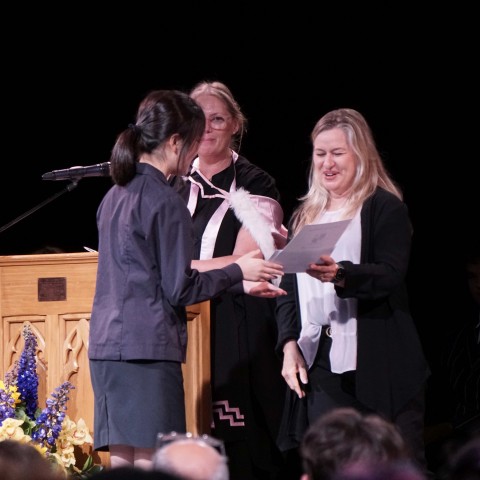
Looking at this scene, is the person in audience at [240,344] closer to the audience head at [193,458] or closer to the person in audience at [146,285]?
the person in audience at [146,285]

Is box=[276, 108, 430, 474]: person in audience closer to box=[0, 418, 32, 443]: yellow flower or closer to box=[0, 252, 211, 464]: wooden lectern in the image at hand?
box=[0, 252, 211, 464]: wooden lectern

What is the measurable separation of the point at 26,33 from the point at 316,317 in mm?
3114

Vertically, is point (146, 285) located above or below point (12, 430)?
above

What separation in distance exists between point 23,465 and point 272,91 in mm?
3966

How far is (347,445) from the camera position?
6.95 ft

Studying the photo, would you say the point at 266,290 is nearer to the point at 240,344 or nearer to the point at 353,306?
the point at 353,306

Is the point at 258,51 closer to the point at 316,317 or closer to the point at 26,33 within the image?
the point at 26,33

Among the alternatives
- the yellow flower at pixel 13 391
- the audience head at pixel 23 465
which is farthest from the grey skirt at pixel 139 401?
the audience head at pixel 23 465

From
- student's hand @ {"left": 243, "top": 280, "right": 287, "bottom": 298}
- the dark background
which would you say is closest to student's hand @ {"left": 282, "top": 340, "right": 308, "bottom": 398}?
student's hand @ {"left": 243, "top": 280, "right": 287, "bottom": 298}

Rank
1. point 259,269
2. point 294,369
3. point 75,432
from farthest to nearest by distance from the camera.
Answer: point 75,432
point 294,369
point 259,269

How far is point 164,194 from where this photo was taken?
128 inches

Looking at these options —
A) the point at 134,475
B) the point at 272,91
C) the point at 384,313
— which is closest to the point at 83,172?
the point at 384,313

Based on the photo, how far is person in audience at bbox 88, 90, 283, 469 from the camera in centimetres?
323

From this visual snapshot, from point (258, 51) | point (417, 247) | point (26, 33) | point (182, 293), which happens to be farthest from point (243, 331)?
point (26, 33)
